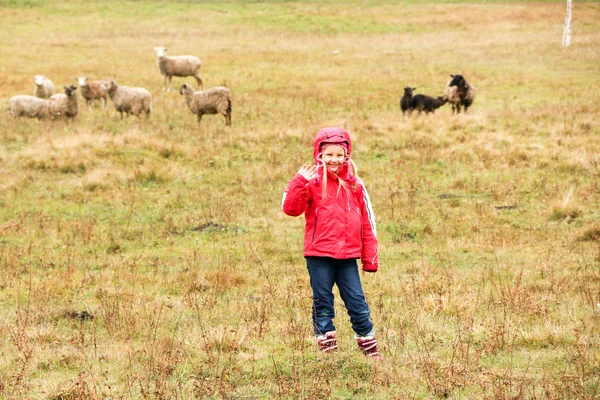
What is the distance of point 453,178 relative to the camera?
1362 cm

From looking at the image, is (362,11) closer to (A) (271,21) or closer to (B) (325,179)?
(A) (271,21)

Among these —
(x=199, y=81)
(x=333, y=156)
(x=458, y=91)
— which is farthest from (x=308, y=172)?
(x=199, y=81)

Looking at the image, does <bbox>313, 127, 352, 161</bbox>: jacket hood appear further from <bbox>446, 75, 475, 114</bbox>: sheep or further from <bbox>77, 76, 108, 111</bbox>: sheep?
<bbox>77, 76, 108, 111</bbox>: sheep

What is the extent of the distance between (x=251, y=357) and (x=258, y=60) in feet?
90.4

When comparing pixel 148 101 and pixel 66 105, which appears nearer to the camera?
pixel 66 105

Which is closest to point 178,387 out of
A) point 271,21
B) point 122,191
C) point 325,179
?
point 325,179

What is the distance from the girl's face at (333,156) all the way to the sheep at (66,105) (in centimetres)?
1546

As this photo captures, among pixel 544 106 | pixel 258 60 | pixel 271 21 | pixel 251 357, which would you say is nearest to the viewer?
pixel 251 357

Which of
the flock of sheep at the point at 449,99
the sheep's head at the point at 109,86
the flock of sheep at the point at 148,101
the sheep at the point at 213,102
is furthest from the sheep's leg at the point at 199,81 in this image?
the flock of sheep at the point at 449,99

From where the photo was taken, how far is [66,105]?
778 inches

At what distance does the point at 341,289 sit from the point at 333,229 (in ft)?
1.71

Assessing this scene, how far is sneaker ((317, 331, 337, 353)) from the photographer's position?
229 inches

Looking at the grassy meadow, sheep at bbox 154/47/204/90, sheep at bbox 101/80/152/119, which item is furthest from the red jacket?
sheep at bbox 154/47/204/90

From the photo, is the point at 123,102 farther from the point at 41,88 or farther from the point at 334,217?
the point at 334,217
